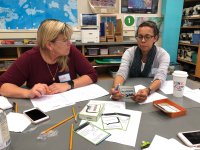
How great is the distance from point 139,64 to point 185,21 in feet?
9.10

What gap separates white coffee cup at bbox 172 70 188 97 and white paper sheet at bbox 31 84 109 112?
1.44 feet

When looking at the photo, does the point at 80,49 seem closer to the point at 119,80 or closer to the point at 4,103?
the point at 119,80

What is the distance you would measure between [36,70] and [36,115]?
1.87ft

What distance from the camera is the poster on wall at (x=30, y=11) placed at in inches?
119

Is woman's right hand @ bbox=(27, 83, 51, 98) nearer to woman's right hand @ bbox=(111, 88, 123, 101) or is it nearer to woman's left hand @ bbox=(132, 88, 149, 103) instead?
woman's right hand @ bbox=(111, 88, 123, 101)

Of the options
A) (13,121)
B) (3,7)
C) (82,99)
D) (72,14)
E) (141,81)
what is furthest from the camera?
(72,14)

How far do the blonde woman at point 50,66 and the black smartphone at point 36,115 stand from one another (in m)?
0.22

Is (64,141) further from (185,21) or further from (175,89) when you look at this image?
(185,21)

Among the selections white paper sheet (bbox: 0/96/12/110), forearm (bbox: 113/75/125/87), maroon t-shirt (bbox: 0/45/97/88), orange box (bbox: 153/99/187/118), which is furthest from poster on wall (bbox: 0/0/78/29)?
orange box (bbox: 153/99/187/118)

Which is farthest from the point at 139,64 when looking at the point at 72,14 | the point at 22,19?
the point at 22,19

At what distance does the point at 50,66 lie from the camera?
1.43 meters

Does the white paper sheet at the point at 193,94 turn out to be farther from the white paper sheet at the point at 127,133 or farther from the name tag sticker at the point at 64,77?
the name tag sticker at the point at 64,77

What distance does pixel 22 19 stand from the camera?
3.12m

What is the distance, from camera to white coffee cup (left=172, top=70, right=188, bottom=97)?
112 cm
